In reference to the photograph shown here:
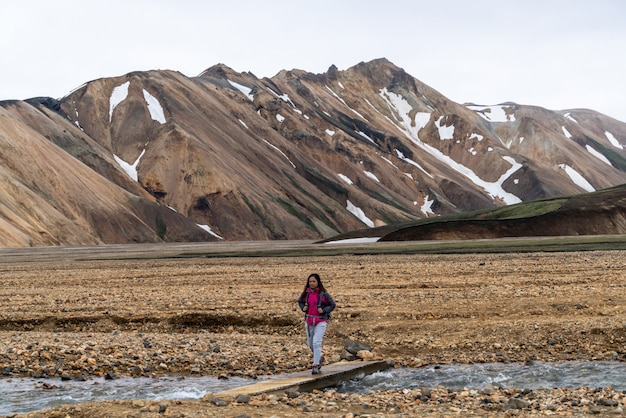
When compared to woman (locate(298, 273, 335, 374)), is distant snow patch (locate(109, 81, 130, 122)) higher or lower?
higher

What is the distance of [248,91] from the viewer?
631ft

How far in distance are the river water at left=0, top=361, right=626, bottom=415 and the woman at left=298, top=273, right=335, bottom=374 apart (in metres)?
0.88

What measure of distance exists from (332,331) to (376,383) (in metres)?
Result: 5.36

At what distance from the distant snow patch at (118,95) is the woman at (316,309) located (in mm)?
142765

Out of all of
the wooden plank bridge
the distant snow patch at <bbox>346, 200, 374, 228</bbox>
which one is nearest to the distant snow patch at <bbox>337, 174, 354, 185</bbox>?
the distant snow patch at <bbox>346, 200, 374, 228</bbox>

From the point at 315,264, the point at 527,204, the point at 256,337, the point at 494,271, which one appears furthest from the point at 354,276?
the point at 527,204

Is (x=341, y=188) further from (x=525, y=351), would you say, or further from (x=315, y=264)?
(x=525, y=351)

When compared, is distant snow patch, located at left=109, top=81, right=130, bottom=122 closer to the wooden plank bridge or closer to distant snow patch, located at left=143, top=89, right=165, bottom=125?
distant snow patch, located at left=143, top=89, right=165, bottom=125

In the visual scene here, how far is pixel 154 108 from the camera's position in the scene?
14875cm

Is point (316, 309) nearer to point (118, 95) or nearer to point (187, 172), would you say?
point (187, 172)

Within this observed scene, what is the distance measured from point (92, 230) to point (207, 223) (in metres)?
27.6

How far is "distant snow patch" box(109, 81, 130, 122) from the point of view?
152 meters

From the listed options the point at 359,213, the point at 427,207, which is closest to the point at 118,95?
the point at 359,213

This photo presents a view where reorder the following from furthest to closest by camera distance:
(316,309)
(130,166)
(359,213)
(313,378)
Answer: (359,213) → (130,166) → (316,309) → (313,378)
